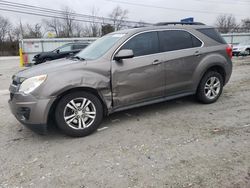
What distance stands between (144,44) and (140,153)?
6.70 ft

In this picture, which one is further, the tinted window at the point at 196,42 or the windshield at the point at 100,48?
the tinted window at the point at 196,42

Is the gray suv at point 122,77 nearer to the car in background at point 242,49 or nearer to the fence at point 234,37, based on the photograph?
the car in background at point 242,49

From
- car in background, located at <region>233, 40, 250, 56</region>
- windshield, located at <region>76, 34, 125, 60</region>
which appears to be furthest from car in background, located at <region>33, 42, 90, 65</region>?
car in background, located at <region>233, 40, 250, 56</region>

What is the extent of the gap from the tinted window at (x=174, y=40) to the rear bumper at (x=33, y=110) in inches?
91.8

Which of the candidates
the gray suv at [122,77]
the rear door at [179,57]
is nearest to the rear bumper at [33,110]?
the gray suv at [122,77]

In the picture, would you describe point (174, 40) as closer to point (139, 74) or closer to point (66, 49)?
point (139, 74)

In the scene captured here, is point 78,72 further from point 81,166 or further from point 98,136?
point 81,166

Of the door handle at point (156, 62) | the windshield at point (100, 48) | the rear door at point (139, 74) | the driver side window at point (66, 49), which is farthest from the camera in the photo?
the driver side window at point (66, 49)

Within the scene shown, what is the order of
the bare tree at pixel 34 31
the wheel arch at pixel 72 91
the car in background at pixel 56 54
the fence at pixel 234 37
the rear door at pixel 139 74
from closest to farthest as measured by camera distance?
the wheel arch at pixel 72 91, the rear door at pixel 139 74, the car in background at pixel 56 54, the fence at pixel 234 37, the bare tree at pixel 34 31

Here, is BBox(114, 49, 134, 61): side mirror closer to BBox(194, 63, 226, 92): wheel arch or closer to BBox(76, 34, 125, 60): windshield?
BBox(76, 34, 125, 60): windshield

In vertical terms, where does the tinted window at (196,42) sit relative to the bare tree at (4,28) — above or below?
below

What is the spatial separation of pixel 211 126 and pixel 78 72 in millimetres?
2417

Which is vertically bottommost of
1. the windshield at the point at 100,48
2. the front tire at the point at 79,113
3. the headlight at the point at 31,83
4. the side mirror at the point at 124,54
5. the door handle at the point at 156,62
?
the front tire at the point at 79,113

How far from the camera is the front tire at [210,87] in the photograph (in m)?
4.56
